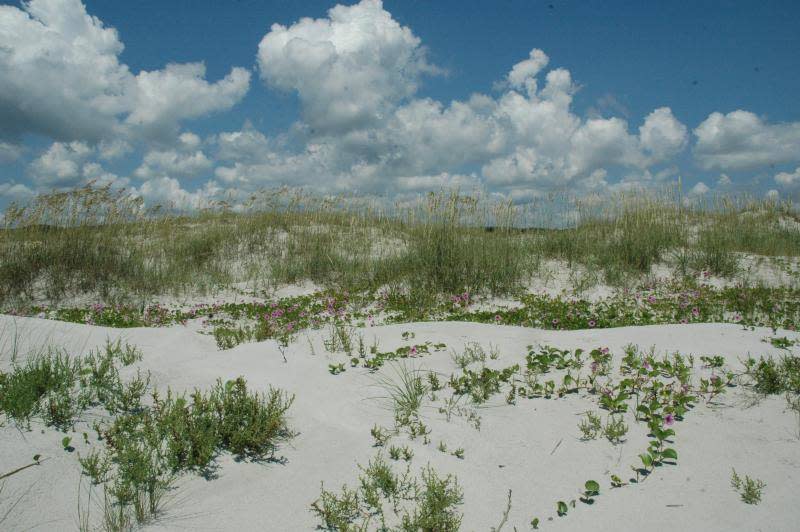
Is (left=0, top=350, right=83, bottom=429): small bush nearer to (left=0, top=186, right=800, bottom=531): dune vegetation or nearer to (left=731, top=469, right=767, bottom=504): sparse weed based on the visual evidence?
(left=0, top=186, right=800, bottom=531): dune vegetation

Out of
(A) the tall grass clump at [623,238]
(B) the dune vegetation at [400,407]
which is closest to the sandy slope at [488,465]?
(B) the dune vegetation at [400,407]

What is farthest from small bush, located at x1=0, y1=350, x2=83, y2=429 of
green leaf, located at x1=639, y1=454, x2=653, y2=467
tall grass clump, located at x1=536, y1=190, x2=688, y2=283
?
tall grass clump, located at x1=536, y1=190, x2=688, y2=283

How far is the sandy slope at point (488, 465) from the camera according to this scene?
236cm

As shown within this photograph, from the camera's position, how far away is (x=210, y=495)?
2.54 m

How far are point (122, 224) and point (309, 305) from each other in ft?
21.0

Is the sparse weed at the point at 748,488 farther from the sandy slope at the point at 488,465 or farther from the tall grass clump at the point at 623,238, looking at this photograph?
the tall grass clump at the point at 623,238

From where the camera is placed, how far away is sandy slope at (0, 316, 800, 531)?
2.36 m

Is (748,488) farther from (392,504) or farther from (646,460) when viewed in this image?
(392,504)

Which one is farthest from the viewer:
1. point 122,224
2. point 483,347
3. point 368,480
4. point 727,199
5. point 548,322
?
point 727,199

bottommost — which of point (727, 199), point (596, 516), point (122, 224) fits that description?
point (596, 516)

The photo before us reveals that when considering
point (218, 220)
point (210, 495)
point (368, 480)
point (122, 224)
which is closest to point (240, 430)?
point (210, 495)

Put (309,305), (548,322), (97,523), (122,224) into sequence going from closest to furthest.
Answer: (97,523) → (548,322) → (309,305) → (122,224)

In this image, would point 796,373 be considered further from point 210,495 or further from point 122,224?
point 122,224

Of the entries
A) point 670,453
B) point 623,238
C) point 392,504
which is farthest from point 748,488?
point 623,238
